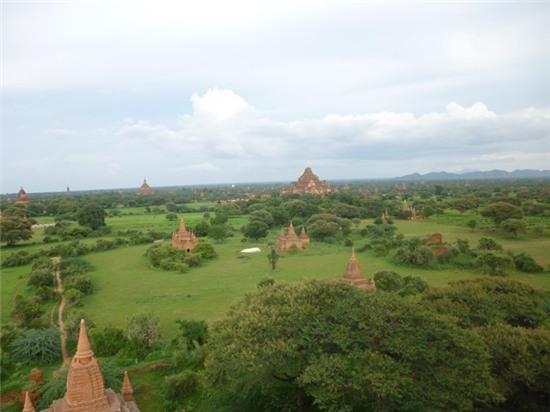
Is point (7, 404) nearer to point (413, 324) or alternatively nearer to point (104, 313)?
point (104, 313)

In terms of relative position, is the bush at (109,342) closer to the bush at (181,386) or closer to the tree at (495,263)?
the bush at (181,386)

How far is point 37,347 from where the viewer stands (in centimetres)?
1627

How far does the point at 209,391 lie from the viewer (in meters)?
13.4

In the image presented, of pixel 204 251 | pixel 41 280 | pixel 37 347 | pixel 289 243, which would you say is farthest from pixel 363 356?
pixel 289 243

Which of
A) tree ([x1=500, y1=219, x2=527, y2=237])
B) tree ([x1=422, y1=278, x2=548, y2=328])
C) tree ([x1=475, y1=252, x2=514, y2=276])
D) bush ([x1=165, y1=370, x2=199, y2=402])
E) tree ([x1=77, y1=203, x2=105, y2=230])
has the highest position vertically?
tree ([x1=77, y1=203, x2=105, y2=230])

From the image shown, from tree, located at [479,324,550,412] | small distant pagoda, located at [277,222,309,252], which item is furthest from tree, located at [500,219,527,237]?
tree, located at [479,324,550,412]

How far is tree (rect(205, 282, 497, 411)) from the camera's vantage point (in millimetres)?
9391

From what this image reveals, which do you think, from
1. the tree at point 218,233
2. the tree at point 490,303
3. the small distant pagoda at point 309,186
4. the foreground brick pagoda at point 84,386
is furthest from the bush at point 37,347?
the small distant pagoda at point 309,186

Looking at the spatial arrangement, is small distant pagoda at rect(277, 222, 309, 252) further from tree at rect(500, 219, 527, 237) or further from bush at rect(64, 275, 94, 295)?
tree at rect(500, 219, 527, 237)

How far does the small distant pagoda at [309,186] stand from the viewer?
101 m

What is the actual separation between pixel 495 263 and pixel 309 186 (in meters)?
76.0

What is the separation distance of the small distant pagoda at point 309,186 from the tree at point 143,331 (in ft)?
274

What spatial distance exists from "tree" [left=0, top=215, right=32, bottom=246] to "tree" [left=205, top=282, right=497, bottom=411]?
129ft

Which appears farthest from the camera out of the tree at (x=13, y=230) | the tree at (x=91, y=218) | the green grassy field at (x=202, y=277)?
the tree at (x=91, y=218)
